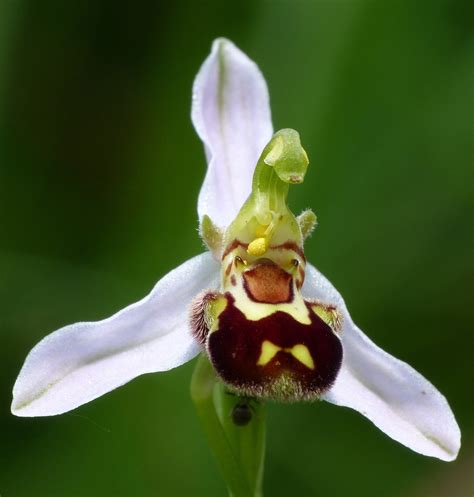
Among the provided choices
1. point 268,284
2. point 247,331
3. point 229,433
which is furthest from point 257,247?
point 229,433

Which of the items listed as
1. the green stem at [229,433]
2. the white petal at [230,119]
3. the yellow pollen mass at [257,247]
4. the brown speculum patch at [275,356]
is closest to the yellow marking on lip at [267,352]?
the brown speculum patch at [275,356]

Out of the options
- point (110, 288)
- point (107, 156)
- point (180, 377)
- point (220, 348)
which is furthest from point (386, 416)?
point (107, 156)

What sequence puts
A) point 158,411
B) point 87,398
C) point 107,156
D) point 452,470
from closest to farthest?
point 87,398
point 158,411
point 452,470
point 107,156

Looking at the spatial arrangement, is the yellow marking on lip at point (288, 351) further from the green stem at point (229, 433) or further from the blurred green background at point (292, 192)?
the blurred green background at point (292, 192)

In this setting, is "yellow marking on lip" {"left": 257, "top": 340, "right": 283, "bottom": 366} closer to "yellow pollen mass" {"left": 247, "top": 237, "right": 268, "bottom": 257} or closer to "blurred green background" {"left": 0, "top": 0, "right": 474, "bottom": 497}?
"yellow pollen mass" {"left": 247, "top": 237, "right": 268, "bottom": 257}

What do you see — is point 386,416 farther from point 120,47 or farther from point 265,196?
point 120,47

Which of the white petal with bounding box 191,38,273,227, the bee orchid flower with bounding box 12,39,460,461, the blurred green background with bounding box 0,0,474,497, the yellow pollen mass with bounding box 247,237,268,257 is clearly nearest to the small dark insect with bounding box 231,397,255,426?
the bee orchid flower with bounding box 12,39,460,461

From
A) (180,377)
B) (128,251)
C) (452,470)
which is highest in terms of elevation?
(128,251)
